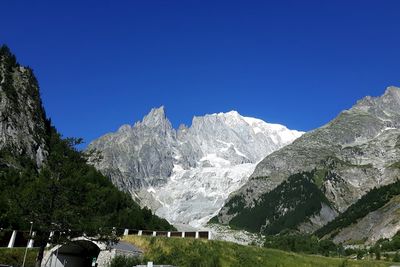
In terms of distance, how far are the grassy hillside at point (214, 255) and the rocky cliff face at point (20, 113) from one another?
7732 centimetres

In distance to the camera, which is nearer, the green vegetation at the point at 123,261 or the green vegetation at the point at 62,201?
the green vegetation at the point at 62,201

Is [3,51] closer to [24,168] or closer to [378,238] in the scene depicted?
[24,168]

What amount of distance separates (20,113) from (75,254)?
9626cm

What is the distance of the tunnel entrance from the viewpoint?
64.6 metres

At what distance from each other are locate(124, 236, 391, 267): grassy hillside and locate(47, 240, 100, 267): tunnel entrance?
5.53 m

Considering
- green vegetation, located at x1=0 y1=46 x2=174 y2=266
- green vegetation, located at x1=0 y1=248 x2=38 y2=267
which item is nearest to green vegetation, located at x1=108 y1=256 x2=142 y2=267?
green vegetation, located at x1=0 y1=46 x2=174 y2=266

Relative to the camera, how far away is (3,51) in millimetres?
175500

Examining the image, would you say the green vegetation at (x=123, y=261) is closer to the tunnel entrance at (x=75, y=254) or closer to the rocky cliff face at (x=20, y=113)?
the tunnel entrance at (x=75, y=254)

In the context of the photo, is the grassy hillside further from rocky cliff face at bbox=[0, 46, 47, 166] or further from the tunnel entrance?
rocky cliff face at bbox=[0, 46, 47, 166]

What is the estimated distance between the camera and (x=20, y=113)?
156 m

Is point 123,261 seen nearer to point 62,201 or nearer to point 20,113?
point 62,201

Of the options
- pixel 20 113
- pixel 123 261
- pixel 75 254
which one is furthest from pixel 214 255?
pixel 20 113

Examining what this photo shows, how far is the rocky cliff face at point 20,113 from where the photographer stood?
144m

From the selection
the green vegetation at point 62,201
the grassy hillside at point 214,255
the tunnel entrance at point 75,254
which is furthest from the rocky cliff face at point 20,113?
the grassy hillside at point 214,255
